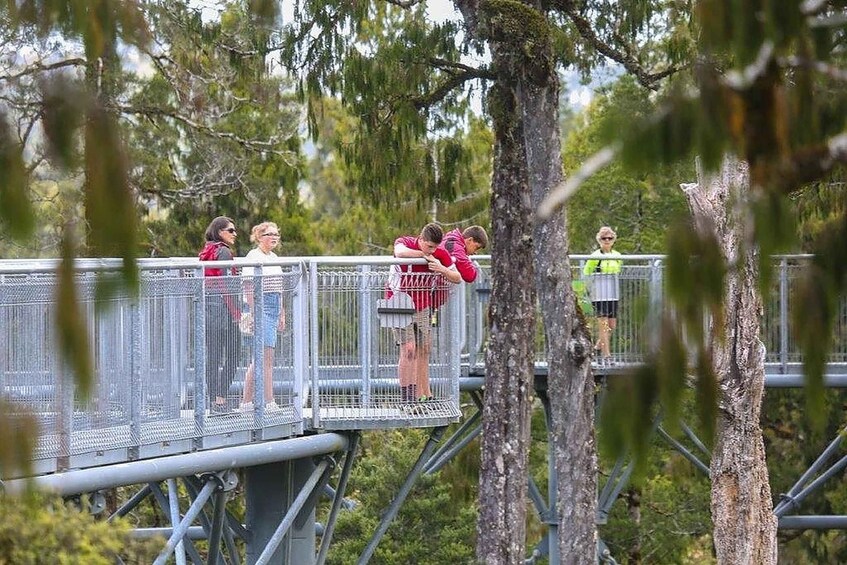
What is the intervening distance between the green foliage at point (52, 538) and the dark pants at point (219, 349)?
431cm

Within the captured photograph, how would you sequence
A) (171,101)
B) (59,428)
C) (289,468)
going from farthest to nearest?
(171,101) → (289,468) → (59,428)

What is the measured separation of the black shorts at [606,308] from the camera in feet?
57.6

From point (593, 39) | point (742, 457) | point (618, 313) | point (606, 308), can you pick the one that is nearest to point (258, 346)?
point (618, 313)

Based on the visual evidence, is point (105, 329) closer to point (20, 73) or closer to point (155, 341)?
point (155, 341)

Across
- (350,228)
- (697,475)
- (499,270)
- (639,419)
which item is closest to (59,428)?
Result: (499,270)

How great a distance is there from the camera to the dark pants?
12.0m

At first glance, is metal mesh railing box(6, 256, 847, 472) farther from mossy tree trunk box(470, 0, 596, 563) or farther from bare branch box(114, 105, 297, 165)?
bare branch box(114, 105, 297, 165)

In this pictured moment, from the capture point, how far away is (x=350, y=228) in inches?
1510

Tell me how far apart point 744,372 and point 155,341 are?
726 cm

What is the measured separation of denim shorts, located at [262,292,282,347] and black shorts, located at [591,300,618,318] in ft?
18.2

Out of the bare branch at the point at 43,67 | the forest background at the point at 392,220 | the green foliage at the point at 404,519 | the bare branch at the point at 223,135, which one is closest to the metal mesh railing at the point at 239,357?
the bare branch at the point at 43,67

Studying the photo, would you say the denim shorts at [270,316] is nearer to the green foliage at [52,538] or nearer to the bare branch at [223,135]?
the green foliage at [52,538]

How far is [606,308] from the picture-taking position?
58.2ft

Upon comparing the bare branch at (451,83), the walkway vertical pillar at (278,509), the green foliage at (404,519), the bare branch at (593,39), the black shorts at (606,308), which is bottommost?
the green foliage at (404,519)
